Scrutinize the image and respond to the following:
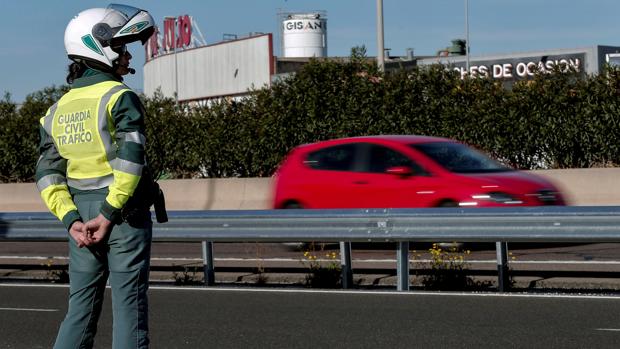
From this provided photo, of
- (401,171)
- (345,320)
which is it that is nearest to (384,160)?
(401,171)

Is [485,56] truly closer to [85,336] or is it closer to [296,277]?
[296,277]

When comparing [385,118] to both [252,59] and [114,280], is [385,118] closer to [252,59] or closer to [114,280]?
[114,280]

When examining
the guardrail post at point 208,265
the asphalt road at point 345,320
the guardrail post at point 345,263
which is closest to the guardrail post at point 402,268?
the asphalt road at point 345,320

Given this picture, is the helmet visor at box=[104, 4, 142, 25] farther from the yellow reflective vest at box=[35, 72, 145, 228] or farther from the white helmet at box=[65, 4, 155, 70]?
the yellow reflective vest at box=[35, 72, 145, 228]

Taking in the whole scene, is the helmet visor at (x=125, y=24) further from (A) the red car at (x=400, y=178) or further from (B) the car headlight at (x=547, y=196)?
(B) the car headlight at (x=547, y=196)

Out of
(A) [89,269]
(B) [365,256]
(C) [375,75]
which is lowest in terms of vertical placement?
(B) [365,256]

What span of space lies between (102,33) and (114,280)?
988 millimetres

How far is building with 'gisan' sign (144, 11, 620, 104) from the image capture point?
56125mm

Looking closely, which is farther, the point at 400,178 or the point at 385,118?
the point at 385,118

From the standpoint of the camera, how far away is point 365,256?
15883 millimetres

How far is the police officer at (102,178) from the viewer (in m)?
4.87

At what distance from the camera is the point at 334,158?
17359mm

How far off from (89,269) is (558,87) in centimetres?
2053

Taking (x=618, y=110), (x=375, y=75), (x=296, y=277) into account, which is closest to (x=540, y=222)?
(x=296, y=277)
